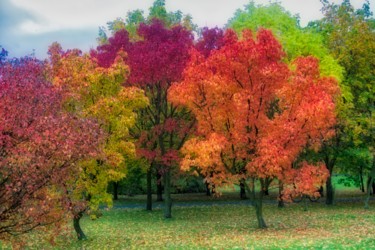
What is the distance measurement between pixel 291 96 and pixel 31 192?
19398 millimetres

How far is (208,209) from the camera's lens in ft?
155

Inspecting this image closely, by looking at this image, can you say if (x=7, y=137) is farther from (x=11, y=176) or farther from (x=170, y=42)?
(x=170, y=42)

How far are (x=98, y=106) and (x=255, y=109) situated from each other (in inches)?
398

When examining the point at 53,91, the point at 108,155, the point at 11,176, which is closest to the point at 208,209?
the point at 108,155

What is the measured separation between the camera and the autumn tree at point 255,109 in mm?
29156

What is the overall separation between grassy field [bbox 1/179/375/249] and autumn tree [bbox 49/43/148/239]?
10.6ft

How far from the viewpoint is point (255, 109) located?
99.9 ft

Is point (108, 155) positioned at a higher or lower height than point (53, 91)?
lower

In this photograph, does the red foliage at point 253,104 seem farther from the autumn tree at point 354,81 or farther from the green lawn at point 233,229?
the autumn tree at point 354,81

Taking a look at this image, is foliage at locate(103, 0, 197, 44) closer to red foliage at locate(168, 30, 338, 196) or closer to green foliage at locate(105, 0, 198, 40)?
green foliage at locate(105, 0, 198, 40)

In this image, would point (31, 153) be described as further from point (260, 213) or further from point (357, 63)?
point (357, 63)

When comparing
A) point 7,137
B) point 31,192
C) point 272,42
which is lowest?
point 31,192

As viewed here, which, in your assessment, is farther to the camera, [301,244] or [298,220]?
[298,220]

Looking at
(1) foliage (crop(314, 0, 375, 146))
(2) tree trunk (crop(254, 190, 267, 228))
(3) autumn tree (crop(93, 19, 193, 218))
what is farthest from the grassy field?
(1) foliage (crop(314, 0, 375, 146))
